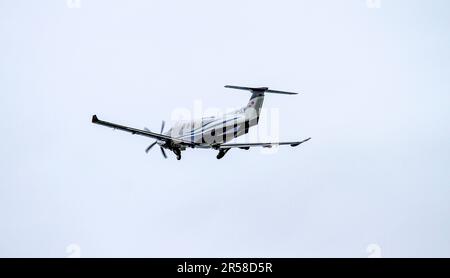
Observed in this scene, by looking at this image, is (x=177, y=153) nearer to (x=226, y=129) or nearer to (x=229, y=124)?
(x=226, y=129)

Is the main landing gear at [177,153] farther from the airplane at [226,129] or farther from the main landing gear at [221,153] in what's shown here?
the main landing gear at [221,153]

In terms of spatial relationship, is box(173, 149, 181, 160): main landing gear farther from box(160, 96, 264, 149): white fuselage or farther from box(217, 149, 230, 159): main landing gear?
box(217, 149, 230, 159): main landing gear

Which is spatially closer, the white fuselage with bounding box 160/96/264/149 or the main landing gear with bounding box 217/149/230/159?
the white fuselage with bounding box 160/96/264/149

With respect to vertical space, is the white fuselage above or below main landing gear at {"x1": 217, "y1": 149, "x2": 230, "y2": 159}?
above

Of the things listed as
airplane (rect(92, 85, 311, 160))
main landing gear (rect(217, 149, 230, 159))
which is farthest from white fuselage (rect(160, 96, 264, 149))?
main landing gear (rect(217, 149, 230, 159))

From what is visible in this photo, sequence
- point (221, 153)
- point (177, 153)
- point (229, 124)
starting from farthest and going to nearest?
point (177, 153), point (221, 153), point (229, 124)

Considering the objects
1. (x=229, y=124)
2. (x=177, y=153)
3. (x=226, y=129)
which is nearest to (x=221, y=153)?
(x=226, y=129)

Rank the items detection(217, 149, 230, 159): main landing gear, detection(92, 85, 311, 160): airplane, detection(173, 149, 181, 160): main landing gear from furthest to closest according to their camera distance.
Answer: detection(173, 149, 181, 160): main landing gear
detection(217, 149, 230, 159): main landing gear
detection(92, 85, 311, 160): airplane

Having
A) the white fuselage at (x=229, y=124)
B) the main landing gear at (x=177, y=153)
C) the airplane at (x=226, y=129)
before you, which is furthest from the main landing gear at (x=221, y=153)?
the main landing gear at (x=177, y=153)

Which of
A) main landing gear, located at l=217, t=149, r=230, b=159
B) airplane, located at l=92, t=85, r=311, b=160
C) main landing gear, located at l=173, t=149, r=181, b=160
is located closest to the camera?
airplane, located at l=92, t=85, r=311, b=160
